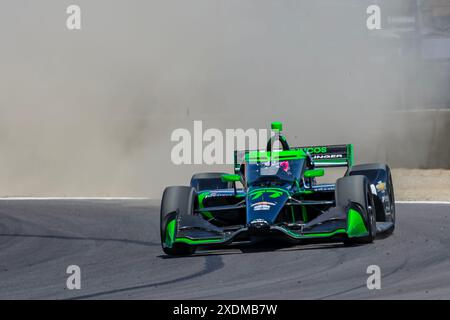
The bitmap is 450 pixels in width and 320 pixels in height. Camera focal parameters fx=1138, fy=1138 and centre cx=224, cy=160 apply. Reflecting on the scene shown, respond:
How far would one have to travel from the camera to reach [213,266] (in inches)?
406

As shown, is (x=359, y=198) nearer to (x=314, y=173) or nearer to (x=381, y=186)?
(x=314, y=173)

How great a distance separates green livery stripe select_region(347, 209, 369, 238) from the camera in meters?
11.0

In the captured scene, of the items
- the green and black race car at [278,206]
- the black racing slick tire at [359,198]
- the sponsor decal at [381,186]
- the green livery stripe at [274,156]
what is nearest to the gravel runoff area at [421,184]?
the sponsor decal at [381,186]

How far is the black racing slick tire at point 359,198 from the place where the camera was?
11.1m

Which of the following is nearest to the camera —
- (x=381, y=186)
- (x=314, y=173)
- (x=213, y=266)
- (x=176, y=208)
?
(x=213, y=266)

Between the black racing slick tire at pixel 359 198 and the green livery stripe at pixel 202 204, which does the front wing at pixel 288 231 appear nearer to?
the black racing slick tire at pixel 359 198

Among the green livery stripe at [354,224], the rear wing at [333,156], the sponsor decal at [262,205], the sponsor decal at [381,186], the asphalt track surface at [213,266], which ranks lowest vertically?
the asphalt track surface at [213,266]

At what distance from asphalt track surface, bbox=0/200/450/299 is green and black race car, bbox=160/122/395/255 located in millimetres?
190

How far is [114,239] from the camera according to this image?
43.2 ft

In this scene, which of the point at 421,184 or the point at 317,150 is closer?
the point at 317,150

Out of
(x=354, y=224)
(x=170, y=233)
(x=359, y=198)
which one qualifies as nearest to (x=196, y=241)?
(x=170, y=233)

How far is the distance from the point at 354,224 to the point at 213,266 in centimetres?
158

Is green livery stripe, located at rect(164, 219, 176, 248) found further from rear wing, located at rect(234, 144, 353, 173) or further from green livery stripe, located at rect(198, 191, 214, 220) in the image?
rear wing, located at rect(234, 144, 353, 173)
